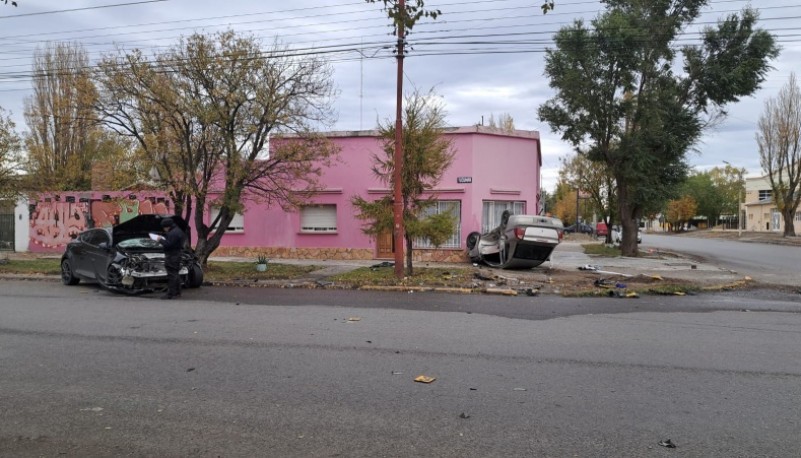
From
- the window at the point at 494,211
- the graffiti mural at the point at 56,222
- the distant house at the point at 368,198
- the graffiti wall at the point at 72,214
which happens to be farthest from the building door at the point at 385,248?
the graffiti mural at the point at 56,222

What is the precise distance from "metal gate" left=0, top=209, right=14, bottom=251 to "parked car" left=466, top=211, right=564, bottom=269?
2069 centimetres

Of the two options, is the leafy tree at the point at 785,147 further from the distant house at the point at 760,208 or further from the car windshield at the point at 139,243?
the car windshield at the point at 139,243

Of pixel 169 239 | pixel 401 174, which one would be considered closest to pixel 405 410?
pixel 169 239

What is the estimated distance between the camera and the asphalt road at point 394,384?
4.00m

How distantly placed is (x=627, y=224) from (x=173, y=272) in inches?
807

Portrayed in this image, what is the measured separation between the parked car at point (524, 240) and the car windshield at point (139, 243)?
9.50 m

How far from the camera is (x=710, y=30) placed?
2294 centimetres

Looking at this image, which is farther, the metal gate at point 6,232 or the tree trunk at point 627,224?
the tree trunk at point 627,224

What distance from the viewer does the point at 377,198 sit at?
20.6 metres

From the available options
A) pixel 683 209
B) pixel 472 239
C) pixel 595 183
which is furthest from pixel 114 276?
pixel 683 209

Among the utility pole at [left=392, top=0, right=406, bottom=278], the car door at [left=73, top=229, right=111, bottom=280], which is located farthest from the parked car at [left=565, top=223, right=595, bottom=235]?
the car door at [left=73, top=229, right=111, bottom=280]

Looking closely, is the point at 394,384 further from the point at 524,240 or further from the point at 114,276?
the point at 524,240

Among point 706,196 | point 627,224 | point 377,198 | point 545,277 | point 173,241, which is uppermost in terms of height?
point 706,196

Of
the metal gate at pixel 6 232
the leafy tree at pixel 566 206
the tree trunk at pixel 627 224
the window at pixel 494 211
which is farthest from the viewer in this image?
the leafy tree at pixel 566 206
